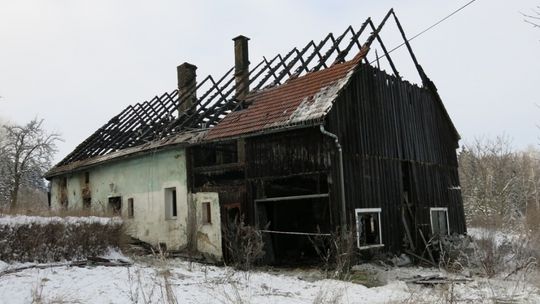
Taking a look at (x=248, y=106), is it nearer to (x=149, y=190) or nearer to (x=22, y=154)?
(x=149, y=190)

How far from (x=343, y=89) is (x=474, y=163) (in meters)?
45.1

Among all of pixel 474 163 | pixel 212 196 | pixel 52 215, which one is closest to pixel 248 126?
pixel 212 196

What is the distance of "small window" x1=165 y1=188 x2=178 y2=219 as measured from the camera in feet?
61.9

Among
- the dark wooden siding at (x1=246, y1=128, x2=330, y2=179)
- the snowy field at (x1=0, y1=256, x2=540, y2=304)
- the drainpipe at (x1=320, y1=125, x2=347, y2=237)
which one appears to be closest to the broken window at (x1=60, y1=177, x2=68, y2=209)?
the dark wooden siding at (x1=246, y1=128, x2=330, y2=179)

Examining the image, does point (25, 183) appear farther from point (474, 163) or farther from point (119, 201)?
point (474, 163)

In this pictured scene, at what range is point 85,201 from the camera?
2433 centimetres

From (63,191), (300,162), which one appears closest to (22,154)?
(63,191)

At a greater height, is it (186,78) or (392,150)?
(186,78)

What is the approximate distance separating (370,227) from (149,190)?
9108mm

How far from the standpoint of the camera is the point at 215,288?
9.61m

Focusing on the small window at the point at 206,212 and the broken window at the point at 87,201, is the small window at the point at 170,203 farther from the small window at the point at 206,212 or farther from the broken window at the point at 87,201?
the broken window at the point at 87,201

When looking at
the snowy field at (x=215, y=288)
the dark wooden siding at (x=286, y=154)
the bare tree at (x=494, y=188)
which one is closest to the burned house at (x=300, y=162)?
the dark wooden siding at (x=286, y=154)

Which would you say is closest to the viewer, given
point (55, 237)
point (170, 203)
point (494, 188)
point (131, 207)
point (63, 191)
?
point (55, 237)

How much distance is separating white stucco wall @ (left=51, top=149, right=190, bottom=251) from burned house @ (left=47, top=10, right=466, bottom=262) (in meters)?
0.07
